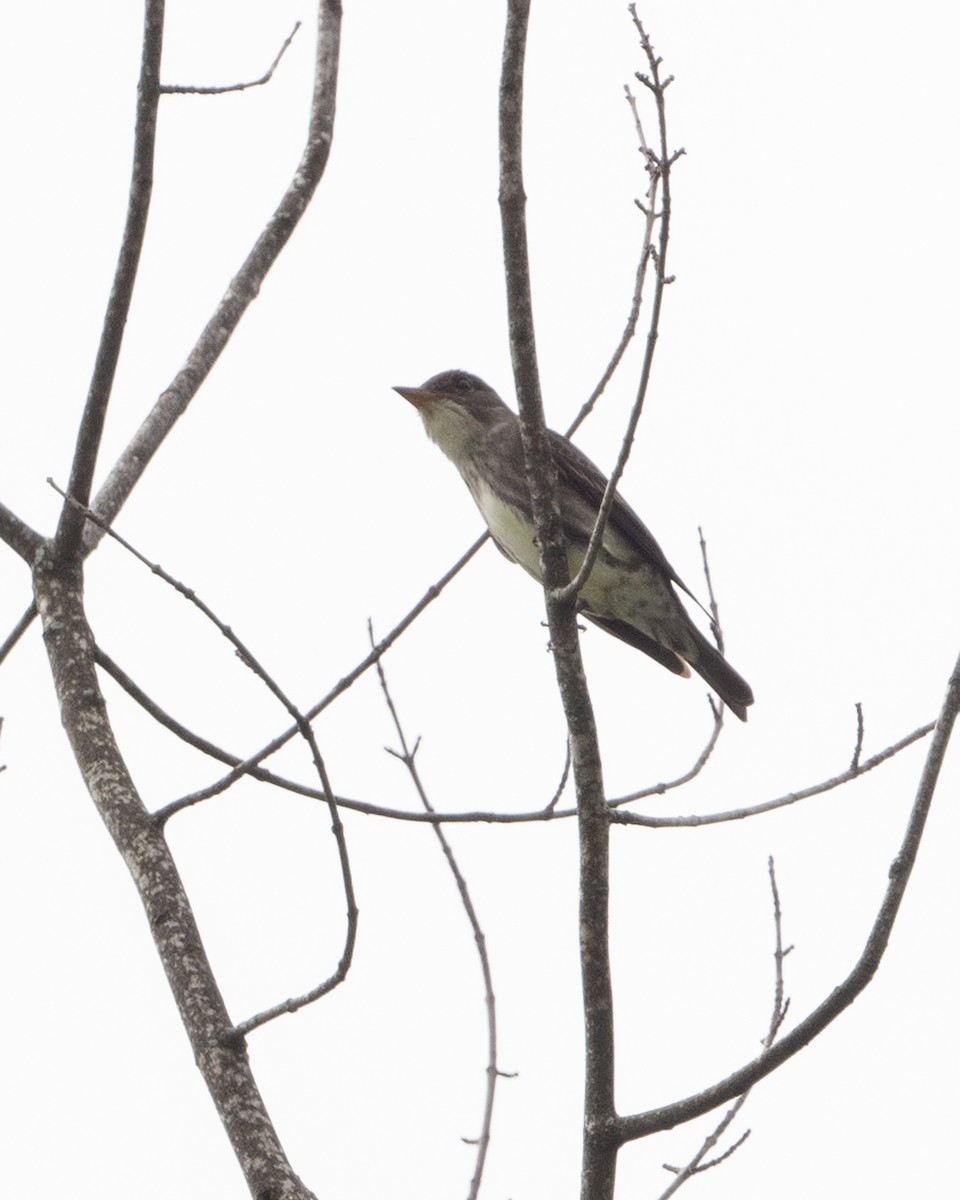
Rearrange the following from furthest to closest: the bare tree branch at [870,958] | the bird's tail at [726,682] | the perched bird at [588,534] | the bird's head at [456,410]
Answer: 1. the bird's head at [456,410]
2. the bird's tail at [726,682]
3. the perched bird at [588,534]
4. the bare tree branch at [870,958]

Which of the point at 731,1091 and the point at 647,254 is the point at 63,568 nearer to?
the point at 647,254

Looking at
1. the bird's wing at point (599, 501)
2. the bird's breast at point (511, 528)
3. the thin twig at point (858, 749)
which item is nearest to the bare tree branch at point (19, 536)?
the thin twig at point (858, 749)

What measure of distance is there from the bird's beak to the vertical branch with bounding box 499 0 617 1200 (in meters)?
4.47

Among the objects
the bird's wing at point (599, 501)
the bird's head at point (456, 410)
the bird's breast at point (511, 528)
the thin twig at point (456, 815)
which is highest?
the bird's head at point (456, 410)

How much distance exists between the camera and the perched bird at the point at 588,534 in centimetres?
693

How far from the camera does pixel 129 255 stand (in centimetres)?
350

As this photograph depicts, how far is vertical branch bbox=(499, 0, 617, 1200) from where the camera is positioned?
110 inches

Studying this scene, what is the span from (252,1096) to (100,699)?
999mm

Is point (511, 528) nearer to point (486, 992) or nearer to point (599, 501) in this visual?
point (599, 501)

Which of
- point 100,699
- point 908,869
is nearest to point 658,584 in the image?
point 100,699

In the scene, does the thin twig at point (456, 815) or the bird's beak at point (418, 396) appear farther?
the bird's beak at point (418, 396)

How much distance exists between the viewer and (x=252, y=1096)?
295 cm

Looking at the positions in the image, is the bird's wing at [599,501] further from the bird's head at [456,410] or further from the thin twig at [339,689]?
the thin twig at [339,689]

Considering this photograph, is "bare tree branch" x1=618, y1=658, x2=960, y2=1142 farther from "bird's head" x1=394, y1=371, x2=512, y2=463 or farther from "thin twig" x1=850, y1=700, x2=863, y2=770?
"bird's head" x1=394, y1=371, x2=512, y2=463
